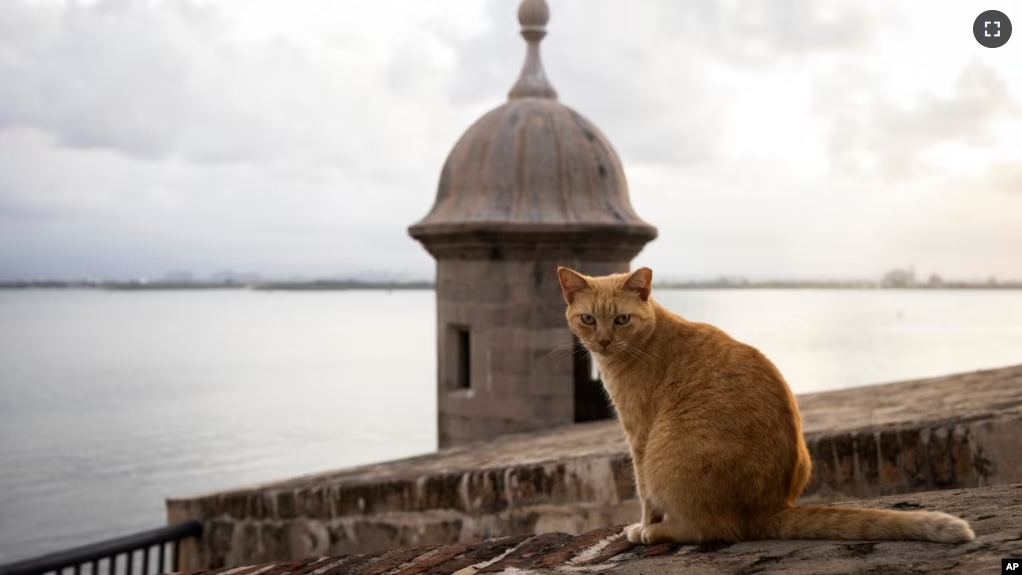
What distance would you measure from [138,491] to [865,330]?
6171 cm

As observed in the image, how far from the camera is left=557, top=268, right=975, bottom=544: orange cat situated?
2982 mm

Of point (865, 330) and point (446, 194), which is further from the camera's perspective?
point (865, 330)

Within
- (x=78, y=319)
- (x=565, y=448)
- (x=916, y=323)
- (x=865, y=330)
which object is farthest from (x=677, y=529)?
(x=78, y=319)

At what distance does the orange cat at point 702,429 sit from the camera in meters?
2.98

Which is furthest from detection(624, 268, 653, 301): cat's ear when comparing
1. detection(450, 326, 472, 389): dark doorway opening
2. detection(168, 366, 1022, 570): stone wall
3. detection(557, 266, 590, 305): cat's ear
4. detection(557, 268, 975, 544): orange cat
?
detection(450, 326, 472, 389): dark doorway opening

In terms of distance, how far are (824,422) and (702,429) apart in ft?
8.70

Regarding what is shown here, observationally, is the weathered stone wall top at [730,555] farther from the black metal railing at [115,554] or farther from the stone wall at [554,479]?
the black metal railing at [115,554]

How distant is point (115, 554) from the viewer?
6.64 metres

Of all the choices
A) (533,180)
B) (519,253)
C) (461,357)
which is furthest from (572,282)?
(461,357)

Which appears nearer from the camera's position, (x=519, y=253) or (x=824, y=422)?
(x=824, y=422)

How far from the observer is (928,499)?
3371mm

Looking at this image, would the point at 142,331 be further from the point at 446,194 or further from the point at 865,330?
the point at 446,194

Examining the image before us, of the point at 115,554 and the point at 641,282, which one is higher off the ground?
the point at 641,282

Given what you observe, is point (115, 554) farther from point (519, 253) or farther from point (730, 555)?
point (730, 555)
